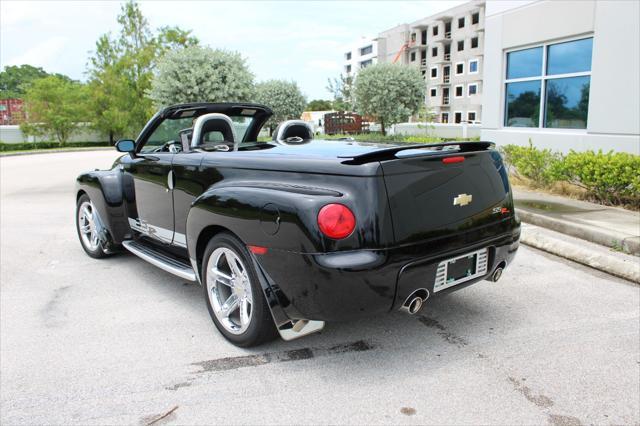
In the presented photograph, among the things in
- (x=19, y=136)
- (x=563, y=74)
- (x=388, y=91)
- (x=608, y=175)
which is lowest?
(x=608, y=175)

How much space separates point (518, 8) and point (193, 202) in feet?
33.7

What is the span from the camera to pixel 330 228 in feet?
9.22

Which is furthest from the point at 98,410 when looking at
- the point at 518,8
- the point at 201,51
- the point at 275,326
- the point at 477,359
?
the point at 201,51

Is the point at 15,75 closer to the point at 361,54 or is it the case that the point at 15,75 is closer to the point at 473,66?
the point at 361,54

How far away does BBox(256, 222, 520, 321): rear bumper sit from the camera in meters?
2.80

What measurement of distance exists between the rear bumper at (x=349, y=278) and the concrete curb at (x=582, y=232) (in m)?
3.61

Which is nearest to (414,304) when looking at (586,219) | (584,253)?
(584,253)

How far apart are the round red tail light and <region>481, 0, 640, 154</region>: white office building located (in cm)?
807

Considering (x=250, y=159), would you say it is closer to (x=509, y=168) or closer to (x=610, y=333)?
(x=610, y=333)

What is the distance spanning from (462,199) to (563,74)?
28.4 feet

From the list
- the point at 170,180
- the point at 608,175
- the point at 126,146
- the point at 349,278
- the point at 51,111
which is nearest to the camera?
the point at 349,278

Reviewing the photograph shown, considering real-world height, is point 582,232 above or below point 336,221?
below

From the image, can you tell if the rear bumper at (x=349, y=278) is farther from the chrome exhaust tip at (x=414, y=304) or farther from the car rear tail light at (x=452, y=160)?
the car rear tail light at (x=452, y=160)

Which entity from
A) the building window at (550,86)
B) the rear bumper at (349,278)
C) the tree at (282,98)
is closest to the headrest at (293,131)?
the rear bumper at (349,278)
